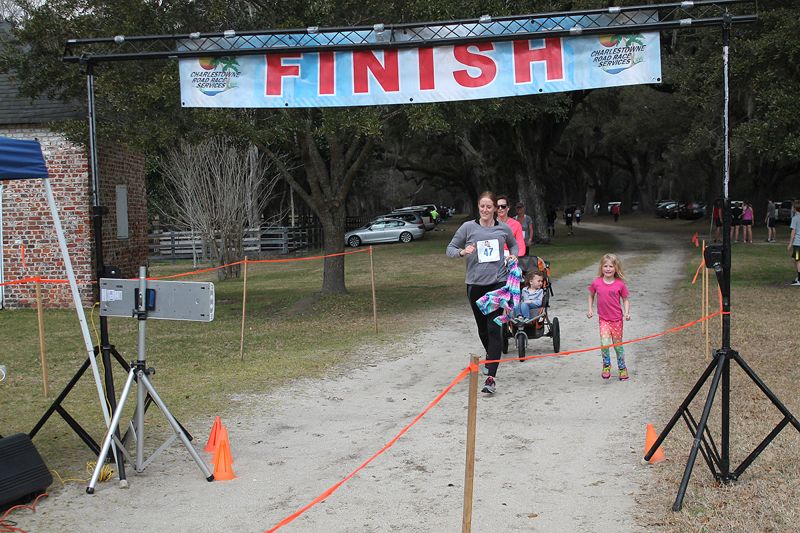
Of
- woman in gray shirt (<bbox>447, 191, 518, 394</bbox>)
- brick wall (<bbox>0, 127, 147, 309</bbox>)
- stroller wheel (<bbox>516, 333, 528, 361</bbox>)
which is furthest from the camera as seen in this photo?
brick wall (<bbox>0, 127, 147, 309</bbox>)

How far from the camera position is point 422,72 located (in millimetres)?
9102

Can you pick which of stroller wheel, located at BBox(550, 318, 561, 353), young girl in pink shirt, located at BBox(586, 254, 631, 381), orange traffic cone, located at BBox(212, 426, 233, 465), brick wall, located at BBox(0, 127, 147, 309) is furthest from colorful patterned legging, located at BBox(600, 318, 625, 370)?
brick wall, located at BBox(0, 127, 147, 309)

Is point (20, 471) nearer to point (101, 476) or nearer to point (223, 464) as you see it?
point (101, 476)

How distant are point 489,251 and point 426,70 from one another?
2036 millimetres

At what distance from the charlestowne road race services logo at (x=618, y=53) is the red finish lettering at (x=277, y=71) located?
3.14 m

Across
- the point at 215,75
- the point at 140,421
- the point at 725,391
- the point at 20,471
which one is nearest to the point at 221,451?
the point at 140,421

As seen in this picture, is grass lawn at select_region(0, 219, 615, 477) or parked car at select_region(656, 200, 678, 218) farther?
parked car at select_region(656, 200, 678, 218)

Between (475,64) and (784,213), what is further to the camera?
(784,213)

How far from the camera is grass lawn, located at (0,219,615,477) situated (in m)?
8.59

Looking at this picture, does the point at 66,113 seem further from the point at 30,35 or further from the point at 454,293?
the point at 454,293

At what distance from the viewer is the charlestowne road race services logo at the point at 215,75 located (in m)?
9.37

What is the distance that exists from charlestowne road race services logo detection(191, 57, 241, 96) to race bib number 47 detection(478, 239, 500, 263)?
10.5ft

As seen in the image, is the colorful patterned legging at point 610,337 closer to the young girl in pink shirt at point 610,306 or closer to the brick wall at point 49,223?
the young girl in pink shirt at point 610,306

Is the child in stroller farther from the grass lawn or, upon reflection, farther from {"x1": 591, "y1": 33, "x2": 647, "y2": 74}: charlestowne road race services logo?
{"x1": 591, "y1": 33, "x2": 647, "y2": 74}: charlestowne road race services logo
